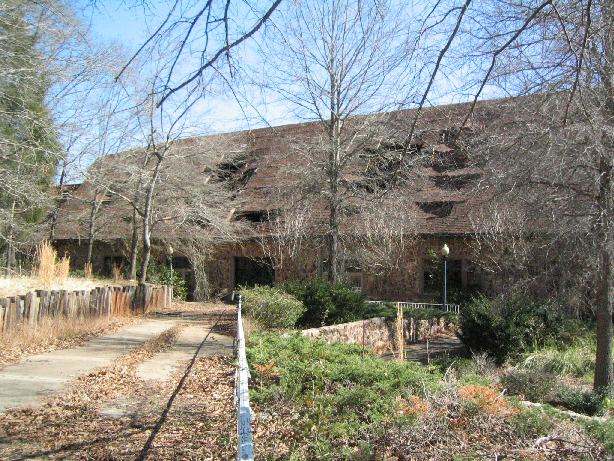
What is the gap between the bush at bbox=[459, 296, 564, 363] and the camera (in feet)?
43.4

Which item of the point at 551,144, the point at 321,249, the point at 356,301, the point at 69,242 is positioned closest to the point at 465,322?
the point at 356,301

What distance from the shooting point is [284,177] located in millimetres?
20859

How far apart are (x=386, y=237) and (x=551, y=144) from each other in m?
9.17

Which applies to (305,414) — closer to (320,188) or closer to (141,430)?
(141,430)

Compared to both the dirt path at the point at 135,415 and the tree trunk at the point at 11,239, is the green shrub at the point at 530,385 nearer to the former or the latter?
the dirt path at the point at 135,415

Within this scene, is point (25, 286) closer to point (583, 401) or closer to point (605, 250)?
point (583, 401)

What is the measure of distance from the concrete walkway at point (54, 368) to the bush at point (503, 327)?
7.33 m

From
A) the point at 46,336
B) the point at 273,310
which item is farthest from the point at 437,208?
the point at 46,336

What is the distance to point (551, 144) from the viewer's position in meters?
9.80

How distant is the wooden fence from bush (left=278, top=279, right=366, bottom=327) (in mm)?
4820

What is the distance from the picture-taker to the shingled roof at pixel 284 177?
1797 cm

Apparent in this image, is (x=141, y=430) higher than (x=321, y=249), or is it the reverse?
(x=321, y=249)

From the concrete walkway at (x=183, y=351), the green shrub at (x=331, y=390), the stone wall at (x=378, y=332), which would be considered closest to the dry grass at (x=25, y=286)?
the concrete walkway at (x=183, y=351)

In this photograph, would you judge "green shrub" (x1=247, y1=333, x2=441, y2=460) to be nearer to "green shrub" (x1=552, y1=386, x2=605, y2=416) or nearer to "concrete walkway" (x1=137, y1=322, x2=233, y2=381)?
"concrete walkway" (x1=137, y1=322, x2=233, y2=381)
